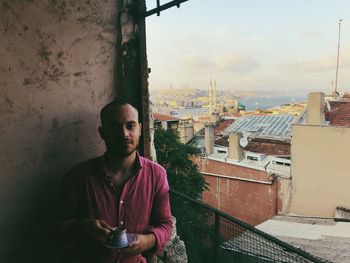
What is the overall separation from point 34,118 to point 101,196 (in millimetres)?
616

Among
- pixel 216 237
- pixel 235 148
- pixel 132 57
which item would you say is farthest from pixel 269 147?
pixel 132 57

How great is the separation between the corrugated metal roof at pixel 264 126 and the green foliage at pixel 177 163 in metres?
9.69

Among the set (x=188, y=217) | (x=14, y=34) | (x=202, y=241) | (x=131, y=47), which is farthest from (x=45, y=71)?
(x=188, y=217)

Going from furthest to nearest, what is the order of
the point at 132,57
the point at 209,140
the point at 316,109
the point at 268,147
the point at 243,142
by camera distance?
the point at 209,140 < the point at 268,147 < the point at 243,142 < the point at 316,109 < the point at 132,57

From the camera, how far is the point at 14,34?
2008 mm

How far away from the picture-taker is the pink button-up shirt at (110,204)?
197 cm

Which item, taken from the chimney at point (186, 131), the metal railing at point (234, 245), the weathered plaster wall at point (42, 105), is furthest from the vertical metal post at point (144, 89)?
the chimney at point (186, 131)

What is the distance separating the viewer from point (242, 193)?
1889 cm

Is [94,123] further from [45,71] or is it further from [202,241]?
[202,241]

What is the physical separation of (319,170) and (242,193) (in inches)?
157

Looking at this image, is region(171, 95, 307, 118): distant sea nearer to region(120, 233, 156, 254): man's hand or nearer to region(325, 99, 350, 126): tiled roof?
region(325, 99, 350, 126): tiled roof

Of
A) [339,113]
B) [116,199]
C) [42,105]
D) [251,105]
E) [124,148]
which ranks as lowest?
[251,105]

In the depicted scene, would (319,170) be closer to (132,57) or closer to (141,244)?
(132,57)

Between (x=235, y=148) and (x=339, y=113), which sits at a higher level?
(x=339, y=113)
